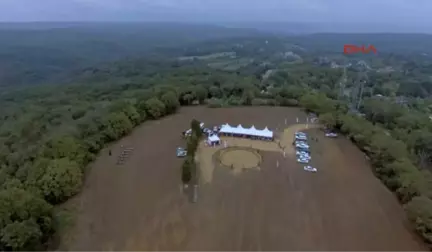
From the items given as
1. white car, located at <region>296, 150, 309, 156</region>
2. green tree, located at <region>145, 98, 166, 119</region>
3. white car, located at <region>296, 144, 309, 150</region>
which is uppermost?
green tree, located at <region>145, 98, 166, 119</region>

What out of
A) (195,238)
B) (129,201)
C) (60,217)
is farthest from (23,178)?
(195,238)

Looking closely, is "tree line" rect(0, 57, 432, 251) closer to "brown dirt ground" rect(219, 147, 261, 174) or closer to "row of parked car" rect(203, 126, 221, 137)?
"row of parked car" rect(203, 126, 221, 137)

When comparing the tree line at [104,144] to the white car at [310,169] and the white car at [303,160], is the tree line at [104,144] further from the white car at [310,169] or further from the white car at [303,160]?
the white car at [303,160]

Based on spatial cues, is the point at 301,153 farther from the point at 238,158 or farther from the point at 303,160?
the point at 238,158

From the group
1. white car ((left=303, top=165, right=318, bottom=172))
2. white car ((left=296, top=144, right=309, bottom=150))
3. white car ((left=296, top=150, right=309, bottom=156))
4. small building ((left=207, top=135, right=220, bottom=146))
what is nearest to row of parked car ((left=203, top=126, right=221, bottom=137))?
small building ((left=207, top=135, right=220, bottom=146))

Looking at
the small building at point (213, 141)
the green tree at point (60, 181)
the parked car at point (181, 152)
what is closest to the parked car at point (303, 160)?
the small building at point (213, 141)

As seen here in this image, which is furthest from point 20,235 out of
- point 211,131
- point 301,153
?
point 301,153

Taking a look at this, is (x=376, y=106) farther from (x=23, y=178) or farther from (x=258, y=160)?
(x=23, y=178)
